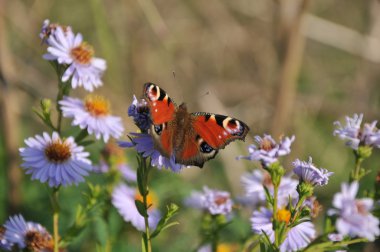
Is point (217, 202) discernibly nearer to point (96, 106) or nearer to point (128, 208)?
point (128, 208)

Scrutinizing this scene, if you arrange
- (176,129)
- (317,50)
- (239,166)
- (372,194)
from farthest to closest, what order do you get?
1. (317,50)
2. (239,166)
3. (176,129)
4. (372,194)

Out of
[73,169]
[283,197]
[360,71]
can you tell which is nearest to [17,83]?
[73,169]

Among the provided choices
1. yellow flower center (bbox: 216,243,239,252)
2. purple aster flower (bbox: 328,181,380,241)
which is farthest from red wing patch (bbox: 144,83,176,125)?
yellow flower center (bbox: 216,243,239,252)

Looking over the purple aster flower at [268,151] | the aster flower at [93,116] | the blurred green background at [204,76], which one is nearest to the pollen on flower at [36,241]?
the aster flower at [93,116]

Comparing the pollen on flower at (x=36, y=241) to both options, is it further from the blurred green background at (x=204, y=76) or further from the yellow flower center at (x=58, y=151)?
the blurred green background at (x=204, y=76)

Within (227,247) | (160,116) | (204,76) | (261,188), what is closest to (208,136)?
(160,116)

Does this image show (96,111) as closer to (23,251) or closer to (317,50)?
(23,251)
